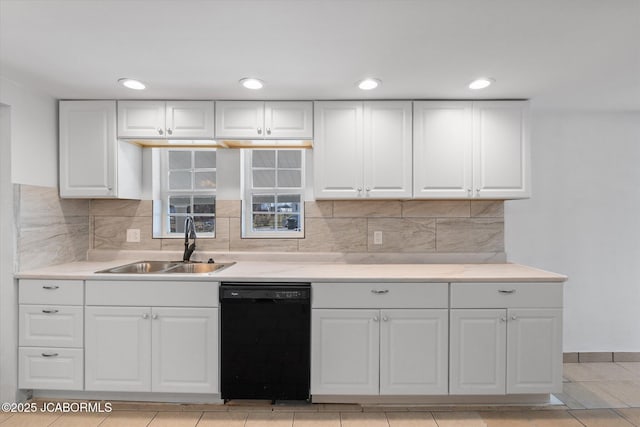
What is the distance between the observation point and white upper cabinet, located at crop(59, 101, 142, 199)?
269 cm

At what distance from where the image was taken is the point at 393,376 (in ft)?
7.58

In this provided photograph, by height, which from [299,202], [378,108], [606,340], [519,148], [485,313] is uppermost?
[378,108]

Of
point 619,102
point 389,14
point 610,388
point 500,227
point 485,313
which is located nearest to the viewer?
point 389,14

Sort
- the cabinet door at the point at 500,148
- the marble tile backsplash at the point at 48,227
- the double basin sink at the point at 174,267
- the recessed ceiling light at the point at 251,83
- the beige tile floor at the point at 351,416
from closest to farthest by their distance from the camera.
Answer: the beige tile floor at the point at 351,416
the recessed ceiling light at the point at 251,83
the marble tile backsplash at the point at 48,227
the cabinet door at the point at 500,148
the double basin sink at the point at 174,267

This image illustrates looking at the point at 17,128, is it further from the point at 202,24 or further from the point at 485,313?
the point at 485,313

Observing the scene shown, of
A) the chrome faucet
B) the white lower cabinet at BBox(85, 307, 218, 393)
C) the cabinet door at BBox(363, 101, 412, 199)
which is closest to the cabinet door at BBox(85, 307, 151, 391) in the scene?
the white lower cabinet at BBox(85, 307, 218, 393)

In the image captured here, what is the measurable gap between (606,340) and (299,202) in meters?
2.94

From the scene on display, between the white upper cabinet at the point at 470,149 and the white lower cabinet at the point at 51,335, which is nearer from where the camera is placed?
the white lower cabinet at the point at 51,335

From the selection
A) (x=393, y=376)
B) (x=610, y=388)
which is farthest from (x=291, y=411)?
(x=610, y=388)

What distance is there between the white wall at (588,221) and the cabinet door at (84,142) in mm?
3295

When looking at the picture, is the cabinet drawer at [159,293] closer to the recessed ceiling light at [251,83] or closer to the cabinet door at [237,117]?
the cabinet door at [237,117]

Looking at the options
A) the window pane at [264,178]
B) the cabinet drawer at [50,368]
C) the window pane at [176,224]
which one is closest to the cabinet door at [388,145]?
the window pane at [264,178]

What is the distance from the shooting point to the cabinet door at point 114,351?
2324mm

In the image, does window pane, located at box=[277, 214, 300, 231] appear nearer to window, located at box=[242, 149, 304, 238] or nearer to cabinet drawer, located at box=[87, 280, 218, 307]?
window, located at box=[242, 149, 304, 238]
